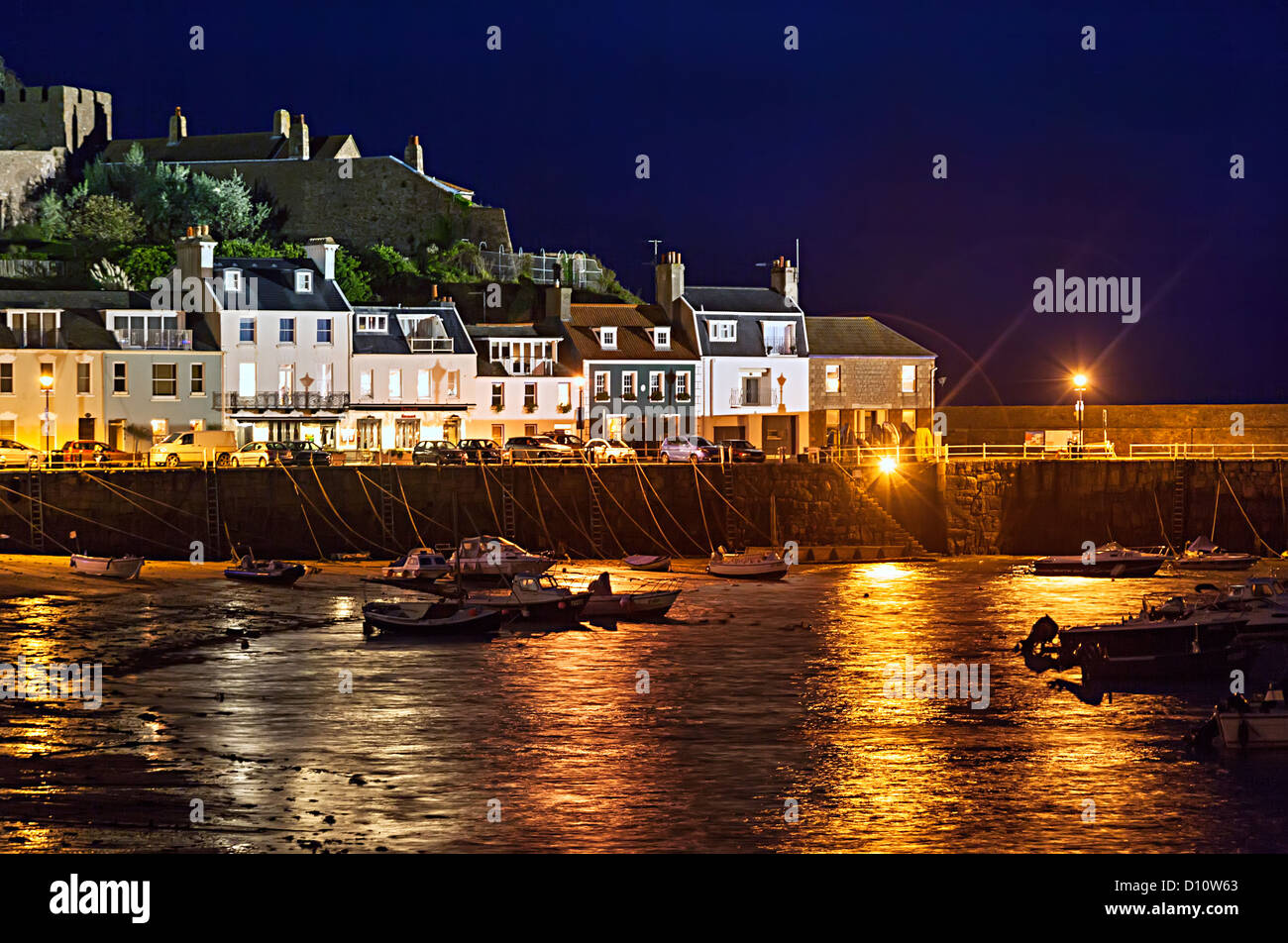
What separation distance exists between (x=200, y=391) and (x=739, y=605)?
34.5 m

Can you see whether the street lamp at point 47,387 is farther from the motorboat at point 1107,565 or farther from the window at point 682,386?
the motorboat at point 1107,565

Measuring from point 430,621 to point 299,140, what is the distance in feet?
238

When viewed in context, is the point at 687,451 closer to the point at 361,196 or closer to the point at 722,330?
the point at 722,330

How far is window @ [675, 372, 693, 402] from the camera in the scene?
87.2 metres

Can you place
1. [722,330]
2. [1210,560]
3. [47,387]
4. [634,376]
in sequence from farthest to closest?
1. [722,330]
2. [634,376]
3. [1210,560]
4. [47,387]

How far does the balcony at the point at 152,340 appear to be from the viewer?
76.2 m

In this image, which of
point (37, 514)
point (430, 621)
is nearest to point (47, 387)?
→ point (37, 514)

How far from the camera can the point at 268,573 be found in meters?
54.7

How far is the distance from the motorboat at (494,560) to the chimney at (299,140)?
Result: 62.2 m

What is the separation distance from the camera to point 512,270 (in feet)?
330

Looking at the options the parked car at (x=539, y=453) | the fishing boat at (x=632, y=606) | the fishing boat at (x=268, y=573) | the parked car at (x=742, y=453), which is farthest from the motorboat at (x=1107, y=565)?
the fishing boat at (x=268, y=573)

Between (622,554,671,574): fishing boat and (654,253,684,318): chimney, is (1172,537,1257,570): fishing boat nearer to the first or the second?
(622,554,671,574): fishing boat
